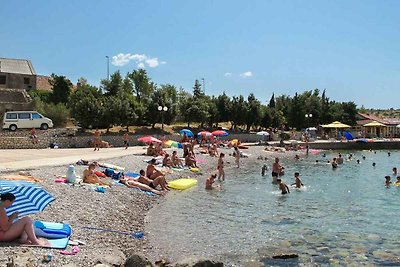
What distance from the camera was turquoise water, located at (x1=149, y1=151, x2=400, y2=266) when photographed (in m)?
10.8

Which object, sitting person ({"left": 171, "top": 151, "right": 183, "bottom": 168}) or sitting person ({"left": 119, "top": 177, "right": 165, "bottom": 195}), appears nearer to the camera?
sitting person ({"left": 119, "top": 177, "right": 165, "bottom": 195})

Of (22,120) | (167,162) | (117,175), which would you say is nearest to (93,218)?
(117,175)

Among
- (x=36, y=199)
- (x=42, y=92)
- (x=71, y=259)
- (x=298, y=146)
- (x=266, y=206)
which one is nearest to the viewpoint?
(x=71, y=259)

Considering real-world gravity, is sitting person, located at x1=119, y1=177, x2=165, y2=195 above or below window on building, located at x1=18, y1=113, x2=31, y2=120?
below

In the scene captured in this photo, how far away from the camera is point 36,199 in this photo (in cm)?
931

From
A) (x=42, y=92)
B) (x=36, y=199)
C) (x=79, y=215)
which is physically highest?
(x=42, y=92)

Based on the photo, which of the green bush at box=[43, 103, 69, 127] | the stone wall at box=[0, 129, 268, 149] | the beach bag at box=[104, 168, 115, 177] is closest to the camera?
the beach bag at box=[104, 168, 115, 177]

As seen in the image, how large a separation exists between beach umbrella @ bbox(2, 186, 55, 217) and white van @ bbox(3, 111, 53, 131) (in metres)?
28.5

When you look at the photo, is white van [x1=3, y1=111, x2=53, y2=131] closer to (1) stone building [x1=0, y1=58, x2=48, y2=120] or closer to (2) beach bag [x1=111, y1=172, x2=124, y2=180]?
(1) stone building [x1=0, y1=58, x2=48, y2=120]

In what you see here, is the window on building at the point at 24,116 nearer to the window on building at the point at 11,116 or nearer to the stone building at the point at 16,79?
the window on building at the point at 11,116

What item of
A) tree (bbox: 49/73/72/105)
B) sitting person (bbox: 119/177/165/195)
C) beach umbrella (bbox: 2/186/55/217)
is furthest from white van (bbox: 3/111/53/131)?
beach umbrella (bbox: 2/186/55/217)

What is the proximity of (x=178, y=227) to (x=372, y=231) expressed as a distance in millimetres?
6036

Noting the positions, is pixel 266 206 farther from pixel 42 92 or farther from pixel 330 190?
pixel 42 92

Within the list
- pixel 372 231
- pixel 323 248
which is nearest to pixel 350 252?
pixel 323 248
